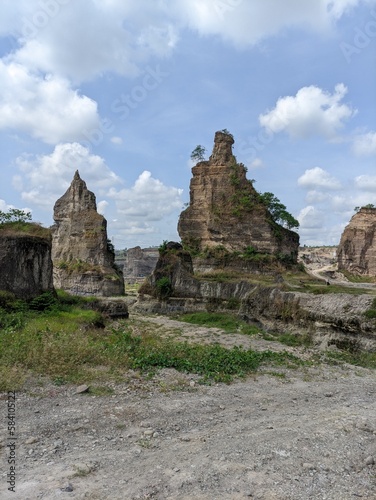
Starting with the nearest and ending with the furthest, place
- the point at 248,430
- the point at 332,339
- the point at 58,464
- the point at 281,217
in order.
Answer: the point at 58,464 < the point at 248,430 < the point at 332,339 < the point at 281,217

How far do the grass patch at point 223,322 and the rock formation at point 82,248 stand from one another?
2460 centimetres

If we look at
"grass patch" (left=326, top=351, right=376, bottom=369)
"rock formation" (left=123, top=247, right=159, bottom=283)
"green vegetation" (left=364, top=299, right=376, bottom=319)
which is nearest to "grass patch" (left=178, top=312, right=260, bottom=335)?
"grass patch" (left=326, top=351, right=376, bottom=369)

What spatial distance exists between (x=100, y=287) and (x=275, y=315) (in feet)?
118

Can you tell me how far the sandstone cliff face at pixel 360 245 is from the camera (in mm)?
69562

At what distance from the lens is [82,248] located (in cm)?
6062

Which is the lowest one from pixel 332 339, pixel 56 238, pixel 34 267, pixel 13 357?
pixel 332 339

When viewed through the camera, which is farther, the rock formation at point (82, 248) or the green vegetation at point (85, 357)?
the rock formation at point (82, 248)

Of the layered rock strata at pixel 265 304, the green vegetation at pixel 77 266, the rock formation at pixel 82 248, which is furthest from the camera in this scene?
the green vegetation at pixel 77 266

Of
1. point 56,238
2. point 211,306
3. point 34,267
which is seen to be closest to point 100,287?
point 56,238

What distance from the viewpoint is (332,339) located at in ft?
68.8

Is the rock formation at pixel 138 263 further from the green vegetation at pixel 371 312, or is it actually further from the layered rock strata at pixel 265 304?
the green vegetation at pixel 371 312

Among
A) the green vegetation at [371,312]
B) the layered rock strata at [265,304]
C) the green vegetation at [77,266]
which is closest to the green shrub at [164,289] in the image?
the layered rock strata at [265,304]

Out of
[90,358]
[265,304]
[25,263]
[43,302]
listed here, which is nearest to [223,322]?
[265,304]

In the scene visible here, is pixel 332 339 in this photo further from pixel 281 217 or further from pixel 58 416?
pixel 281 217
